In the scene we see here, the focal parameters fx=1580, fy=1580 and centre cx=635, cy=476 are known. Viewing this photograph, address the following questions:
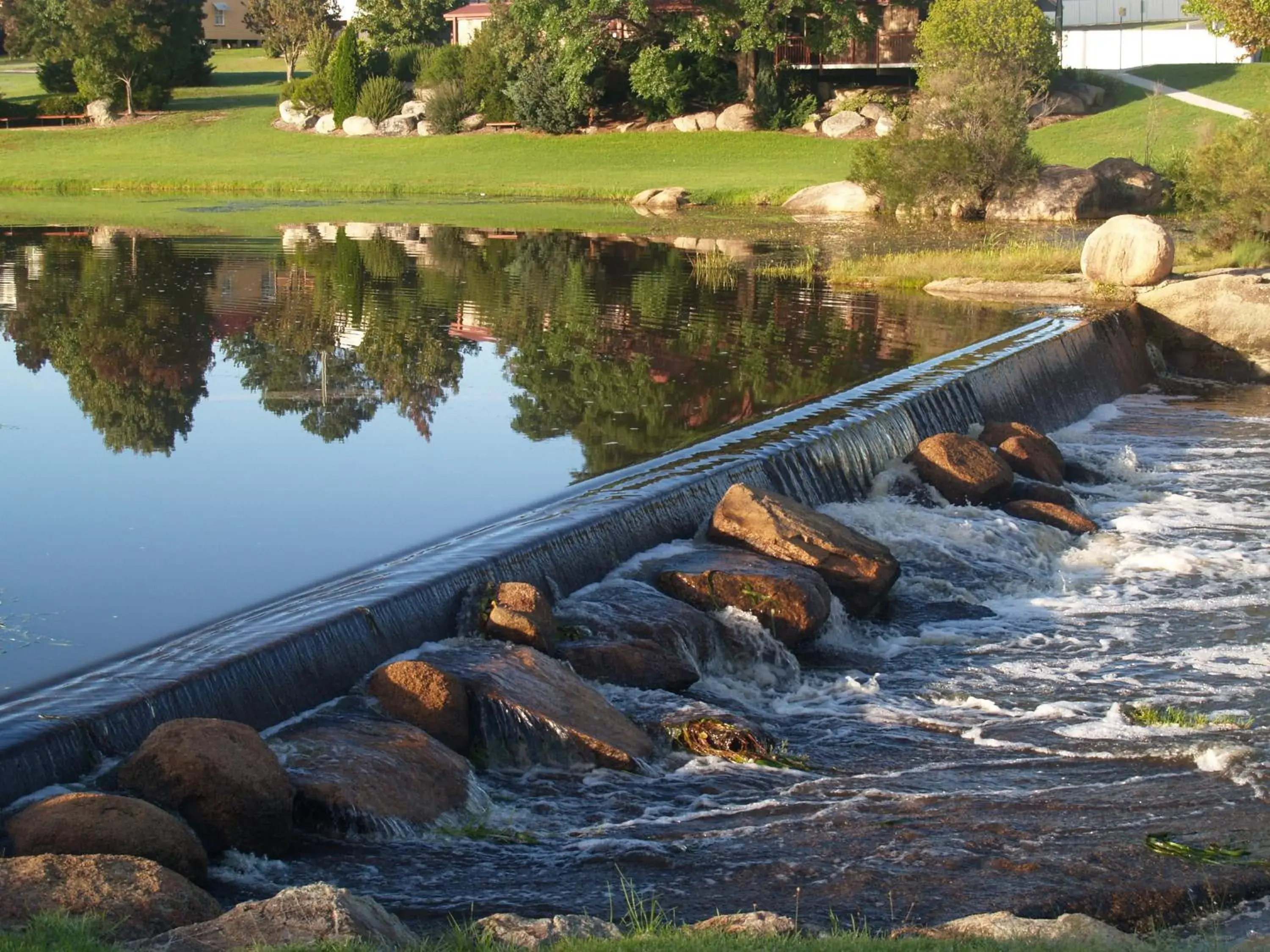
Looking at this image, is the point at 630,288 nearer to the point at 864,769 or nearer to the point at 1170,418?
the point at 1170,418

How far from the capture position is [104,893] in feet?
18.2

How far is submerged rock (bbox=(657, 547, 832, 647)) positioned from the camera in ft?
34.2

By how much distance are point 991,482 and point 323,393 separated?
6.36m

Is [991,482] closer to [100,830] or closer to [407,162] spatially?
[100,830]

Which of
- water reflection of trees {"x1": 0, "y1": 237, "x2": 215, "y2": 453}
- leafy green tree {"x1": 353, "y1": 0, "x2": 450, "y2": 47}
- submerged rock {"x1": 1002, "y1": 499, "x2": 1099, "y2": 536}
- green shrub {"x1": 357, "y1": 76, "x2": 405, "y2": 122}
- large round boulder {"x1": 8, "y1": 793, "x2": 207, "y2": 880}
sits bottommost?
submerged rock {"x1": 1002, "y1": 499, "x2": 1099, "y2": 536}

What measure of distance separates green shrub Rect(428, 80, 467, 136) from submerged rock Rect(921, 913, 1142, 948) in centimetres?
5219

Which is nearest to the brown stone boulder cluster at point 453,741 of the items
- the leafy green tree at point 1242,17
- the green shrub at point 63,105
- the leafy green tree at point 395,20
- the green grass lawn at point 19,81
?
the leafy green tree at point 1242,17

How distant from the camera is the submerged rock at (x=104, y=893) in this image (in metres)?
5.38

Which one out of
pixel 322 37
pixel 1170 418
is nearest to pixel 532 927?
pixel 1170 418

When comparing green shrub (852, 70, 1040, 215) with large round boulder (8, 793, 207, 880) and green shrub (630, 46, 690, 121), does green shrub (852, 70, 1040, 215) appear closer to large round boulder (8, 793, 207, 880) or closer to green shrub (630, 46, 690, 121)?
green shrub (630, 46, 690, 121)

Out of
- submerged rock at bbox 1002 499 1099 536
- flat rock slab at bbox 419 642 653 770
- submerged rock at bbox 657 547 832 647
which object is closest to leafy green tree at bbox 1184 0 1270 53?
submerged rock at bbox 1002 499 1099 536

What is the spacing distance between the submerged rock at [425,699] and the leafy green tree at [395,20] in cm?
6439

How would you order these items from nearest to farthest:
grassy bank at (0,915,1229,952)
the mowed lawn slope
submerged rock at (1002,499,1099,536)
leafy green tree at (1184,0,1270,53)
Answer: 1. grassy bank at (0,915,1229,952)
2. submerged rock at (1002,499,1099,536)
3. leafy green tree at (1184,0,1270,53)
4. the mowed lawn slope

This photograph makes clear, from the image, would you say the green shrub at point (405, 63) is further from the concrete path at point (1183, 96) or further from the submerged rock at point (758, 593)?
the submerged rock at point (758, 593)
